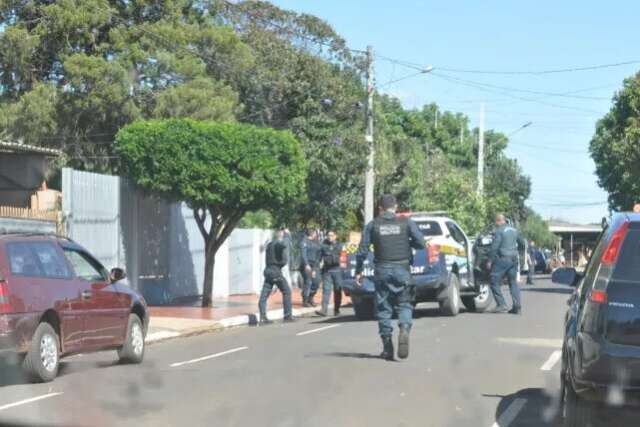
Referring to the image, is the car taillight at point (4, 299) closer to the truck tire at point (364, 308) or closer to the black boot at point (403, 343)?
the black boot at point (403, 343)

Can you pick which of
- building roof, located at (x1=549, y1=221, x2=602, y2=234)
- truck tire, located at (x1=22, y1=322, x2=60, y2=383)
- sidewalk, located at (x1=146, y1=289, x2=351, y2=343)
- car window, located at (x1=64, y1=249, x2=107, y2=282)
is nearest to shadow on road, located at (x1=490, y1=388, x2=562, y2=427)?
truck tire, located at (x1=22, y1=322, x2=60, y2=383)

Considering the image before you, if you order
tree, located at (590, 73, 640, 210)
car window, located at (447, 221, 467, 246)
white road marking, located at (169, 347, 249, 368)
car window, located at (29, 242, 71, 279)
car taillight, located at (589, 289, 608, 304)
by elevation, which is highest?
tree, located at (590, 73, 640, 210)

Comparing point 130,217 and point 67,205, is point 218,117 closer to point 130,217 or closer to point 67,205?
point 130,217

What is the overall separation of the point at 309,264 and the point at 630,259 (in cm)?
1714

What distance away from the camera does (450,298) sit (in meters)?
19.3

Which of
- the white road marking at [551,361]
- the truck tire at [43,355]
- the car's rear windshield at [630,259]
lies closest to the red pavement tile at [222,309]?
the white road marking at [551,361]

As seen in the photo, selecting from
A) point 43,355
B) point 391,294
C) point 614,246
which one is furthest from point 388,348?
point 614,246

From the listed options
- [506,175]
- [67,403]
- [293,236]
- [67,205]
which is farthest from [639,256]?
[506,175]

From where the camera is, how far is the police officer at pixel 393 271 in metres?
12.0

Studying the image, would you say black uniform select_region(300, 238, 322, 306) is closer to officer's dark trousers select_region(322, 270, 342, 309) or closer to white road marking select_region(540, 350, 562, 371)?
officer's dark trousers select_region(322, 270, 342, 309)

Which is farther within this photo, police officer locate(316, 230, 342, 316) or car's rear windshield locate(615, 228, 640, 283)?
police officer locate(316, 230, 342, 316)

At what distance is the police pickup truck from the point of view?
18.6 meters

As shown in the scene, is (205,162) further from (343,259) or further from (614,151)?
(614,151)

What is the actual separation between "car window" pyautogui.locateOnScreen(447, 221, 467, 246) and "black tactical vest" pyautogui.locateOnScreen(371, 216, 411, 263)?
8.37 metres
